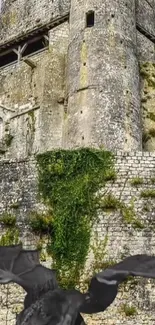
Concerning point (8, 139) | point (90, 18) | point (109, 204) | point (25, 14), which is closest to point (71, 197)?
point (109, 204)

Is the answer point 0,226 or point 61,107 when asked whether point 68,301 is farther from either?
point 61,107

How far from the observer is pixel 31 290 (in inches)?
265

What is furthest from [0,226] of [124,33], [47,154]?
[124,33]

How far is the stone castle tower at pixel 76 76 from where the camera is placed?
64.1 ft

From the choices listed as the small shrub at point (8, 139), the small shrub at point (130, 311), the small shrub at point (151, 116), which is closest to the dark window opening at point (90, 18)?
the small shrub at point (151, 116)

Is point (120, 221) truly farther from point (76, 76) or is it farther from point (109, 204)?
point (76, 76)

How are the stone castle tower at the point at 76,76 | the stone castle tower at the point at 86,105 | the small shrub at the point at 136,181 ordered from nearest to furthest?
the stone castle tower at the point at 86,105 < the small shrub at the point at 136,181 < the stone castle tower at the point at 76,76

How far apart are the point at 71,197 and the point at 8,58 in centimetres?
1382

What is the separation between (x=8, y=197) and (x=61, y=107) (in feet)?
27.1

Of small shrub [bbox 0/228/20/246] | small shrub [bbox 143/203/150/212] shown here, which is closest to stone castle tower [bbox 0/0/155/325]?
small shrub [bbox 143/203/150/212]

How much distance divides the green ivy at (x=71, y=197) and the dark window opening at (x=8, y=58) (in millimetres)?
12502

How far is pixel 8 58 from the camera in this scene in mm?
25953

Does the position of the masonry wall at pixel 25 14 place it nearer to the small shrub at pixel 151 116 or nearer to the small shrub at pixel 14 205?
the small shrub at pixel 151 116

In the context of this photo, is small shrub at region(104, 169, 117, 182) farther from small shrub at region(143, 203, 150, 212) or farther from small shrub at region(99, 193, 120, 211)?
small shrub at region(143, 203, 150, 212)
